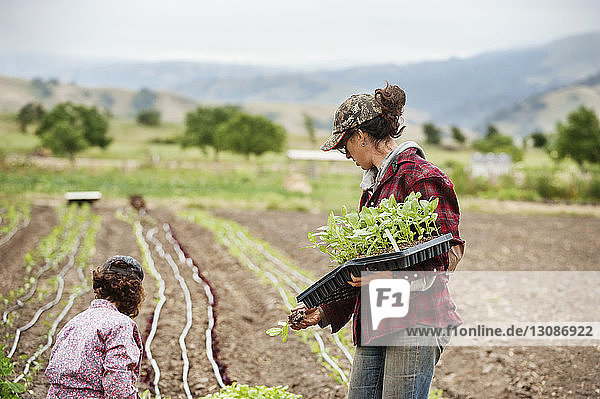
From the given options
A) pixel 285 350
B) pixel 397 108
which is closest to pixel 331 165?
pixel 285 350

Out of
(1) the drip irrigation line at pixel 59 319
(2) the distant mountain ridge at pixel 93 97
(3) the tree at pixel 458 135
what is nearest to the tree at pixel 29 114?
(3) the tree at pixel 458 135

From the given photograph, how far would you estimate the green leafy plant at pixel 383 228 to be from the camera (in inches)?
75.3

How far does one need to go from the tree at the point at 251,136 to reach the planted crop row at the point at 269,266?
2337 centimetres

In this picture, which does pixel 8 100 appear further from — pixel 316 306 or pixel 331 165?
pixel 316 306

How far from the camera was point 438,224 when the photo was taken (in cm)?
200

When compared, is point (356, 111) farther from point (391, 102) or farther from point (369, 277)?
point (369, 277)

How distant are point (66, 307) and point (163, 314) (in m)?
0.89

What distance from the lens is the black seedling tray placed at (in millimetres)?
1865

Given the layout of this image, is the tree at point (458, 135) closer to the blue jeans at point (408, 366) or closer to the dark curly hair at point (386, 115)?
the dark curly hair at point (386, 115)

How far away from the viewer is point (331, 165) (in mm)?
36531

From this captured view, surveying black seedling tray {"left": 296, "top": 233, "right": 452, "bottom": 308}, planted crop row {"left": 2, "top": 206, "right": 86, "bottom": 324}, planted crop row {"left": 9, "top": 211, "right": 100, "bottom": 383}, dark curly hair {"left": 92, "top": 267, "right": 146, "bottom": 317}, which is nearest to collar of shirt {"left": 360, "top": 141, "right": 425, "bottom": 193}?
black seedling tray {"left": 296, "top": 233, "right": 452, "bottom": 308}

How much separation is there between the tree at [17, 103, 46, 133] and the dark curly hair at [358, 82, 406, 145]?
56885 millimetres

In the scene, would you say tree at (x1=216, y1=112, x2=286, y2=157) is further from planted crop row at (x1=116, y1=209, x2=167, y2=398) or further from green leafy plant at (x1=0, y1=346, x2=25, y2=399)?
green leafy plant at (x1=0, y1=346, x2=25, y2=399)

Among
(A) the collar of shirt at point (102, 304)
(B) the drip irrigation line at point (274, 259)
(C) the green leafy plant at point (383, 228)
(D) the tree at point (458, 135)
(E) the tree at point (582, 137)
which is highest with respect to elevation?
(D) the tree at point (458, 135)
